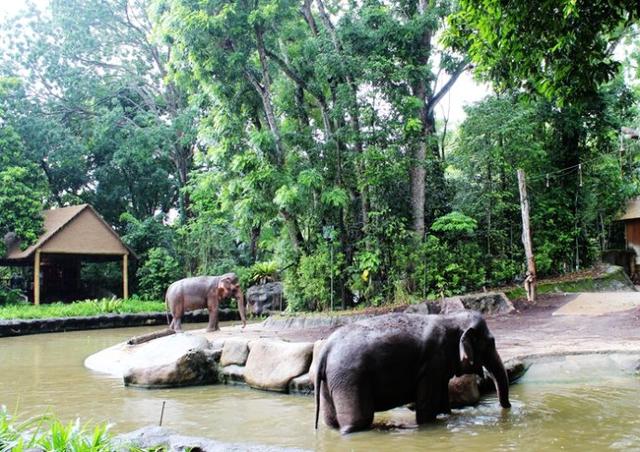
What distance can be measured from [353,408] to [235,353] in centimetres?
394

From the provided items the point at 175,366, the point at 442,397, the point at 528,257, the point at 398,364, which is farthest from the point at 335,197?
the point at 398,364

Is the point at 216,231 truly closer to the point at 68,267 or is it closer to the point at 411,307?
the point at 68,267

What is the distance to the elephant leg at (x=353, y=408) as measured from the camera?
5.50 metres

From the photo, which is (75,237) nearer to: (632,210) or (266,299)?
(266,299)

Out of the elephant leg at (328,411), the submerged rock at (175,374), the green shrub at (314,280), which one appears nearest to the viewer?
the elephant leg at (328,411)

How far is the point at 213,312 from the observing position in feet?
46.2

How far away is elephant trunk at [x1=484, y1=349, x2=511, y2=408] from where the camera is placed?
6.19 m

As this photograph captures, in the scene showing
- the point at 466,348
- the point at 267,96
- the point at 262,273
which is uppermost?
the point at 267,96

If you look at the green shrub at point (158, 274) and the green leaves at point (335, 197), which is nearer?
the green leaves at point (335, 197)

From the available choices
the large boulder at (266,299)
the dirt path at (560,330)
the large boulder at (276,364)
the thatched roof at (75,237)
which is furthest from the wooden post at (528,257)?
the thatched roof at (75,237)

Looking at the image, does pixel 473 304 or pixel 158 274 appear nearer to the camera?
pixel 473 304

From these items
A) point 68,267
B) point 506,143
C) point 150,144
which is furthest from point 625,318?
point 68,267

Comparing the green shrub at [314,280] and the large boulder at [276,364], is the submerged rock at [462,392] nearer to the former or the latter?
the large boulder at [276,364]

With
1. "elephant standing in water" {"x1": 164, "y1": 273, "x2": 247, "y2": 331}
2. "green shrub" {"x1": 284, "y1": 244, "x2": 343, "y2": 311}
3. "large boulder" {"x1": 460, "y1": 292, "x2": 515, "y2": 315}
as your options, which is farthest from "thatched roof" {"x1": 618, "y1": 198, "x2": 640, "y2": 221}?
"elephant standing in water" {"x1": 164, "y1": 273, "x2": 247, "y2": 331}
